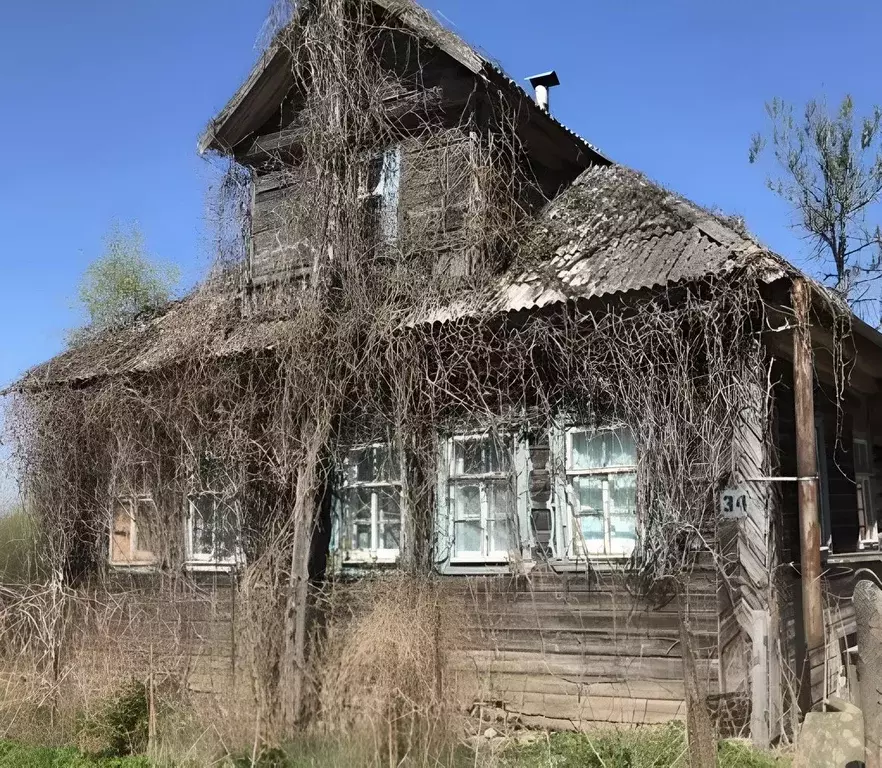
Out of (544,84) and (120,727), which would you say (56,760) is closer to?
(120,727)

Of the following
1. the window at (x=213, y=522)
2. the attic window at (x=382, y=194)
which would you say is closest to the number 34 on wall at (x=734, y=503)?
the attic window at (x=382, y=194)

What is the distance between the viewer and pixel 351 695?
6.18 meters

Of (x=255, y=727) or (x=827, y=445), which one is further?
(x=827, y=445)

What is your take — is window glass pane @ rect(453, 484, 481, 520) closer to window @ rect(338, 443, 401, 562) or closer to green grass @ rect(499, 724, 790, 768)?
window @ rect(338, 443, 401, 562)

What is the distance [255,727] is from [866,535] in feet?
24.1

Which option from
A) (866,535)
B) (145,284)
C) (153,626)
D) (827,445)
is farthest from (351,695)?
(145,284)

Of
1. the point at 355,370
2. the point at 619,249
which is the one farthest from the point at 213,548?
the point at 619,249

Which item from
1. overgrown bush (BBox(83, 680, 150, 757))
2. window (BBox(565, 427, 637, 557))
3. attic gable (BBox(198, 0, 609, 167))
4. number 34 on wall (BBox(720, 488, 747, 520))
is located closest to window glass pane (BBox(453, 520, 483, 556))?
window (BBox(565, 427, 637, 557))

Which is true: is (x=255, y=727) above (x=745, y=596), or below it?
below

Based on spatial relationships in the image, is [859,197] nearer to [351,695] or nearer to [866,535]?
[866,535]

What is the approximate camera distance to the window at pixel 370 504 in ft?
28.3

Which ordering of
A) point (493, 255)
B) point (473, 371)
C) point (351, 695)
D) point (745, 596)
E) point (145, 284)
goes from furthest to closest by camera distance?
point (145, 284) → point (493, 255) → point (473, 371) → point (745, 596) → point (351, 695)

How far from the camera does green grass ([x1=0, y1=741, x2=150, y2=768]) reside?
6.62m

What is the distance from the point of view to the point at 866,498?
1021 cm
